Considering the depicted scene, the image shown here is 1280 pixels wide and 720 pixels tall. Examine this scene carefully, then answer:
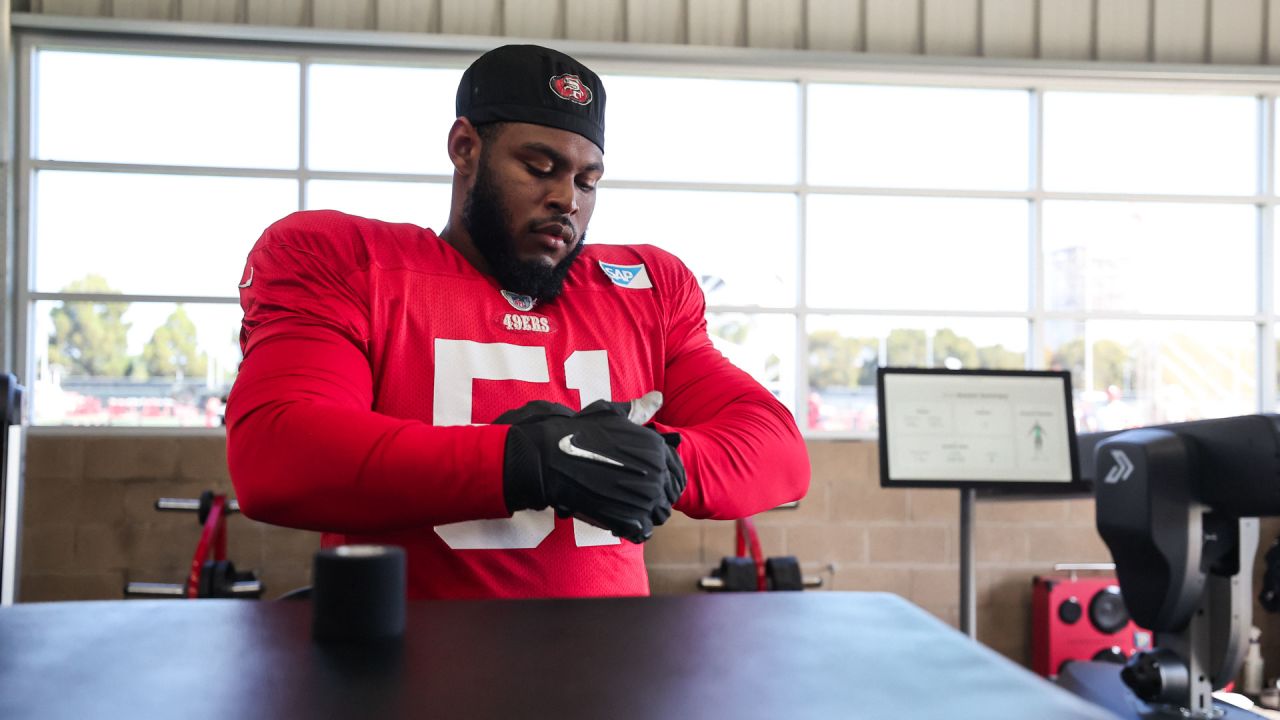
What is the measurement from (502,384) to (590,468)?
1.43ft

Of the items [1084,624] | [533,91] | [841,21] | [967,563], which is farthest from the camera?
[841,21]

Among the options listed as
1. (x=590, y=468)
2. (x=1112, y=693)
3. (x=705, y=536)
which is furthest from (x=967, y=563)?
(x=590, y=468)

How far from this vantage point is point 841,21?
14.3 ft

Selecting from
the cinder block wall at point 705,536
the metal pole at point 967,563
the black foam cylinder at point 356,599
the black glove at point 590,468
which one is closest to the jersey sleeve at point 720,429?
the black glove at point 590,468

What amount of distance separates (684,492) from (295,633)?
622mm

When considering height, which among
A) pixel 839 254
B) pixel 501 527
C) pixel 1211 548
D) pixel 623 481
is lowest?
pixel 1211 548

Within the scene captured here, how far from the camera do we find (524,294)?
157 cm

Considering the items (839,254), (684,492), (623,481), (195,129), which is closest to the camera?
(623,481)

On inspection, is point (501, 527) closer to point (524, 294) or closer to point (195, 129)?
point (524, 294)

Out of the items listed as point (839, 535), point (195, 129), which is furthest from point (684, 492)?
point (195, 129)

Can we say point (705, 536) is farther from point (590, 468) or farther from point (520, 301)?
point (590, 468)

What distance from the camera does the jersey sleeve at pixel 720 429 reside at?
4.34ft

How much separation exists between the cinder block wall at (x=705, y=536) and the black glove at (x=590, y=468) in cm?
297

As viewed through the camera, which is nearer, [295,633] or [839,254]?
[295,633]
